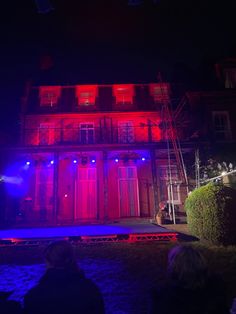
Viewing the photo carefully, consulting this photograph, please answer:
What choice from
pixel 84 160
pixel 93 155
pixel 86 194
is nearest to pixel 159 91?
pixel 93 155

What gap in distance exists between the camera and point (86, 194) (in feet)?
55.8

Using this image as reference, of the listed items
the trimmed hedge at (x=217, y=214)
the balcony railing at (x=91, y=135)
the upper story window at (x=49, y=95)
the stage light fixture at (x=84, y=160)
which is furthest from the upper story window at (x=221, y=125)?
the upper story window at (x=49, y=95)

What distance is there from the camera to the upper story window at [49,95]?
19.5 m

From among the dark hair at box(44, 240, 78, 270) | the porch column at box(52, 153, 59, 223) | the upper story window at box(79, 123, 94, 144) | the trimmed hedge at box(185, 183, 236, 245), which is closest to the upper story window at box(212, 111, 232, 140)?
the upper story window at box(79, 123, 94, 144)

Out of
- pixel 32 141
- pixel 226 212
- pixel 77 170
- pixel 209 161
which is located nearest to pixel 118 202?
pixel 77 170

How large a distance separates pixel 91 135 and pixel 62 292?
54.7 feet

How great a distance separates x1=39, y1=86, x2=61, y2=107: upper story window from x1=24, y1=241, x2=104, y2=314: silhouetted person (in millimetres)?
18253

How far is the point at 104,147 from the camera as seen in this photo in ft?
51.5

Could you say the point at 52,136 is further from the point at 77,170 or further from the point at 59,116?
the point at 77,170

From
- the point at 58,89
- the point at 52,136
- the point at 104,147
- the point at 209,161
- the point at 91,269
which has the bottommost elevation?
the point at 91,269

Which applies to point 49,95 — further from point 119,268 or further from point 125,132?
point 119,268

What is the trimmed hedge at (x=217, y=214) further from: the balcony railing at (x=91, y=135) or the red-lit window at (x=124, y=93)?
the red-lit window at (x=124, y=93)

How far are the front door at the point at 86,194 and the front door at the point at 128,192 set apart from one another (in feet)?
5.45

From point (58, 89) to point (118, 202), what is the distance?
377 inches
